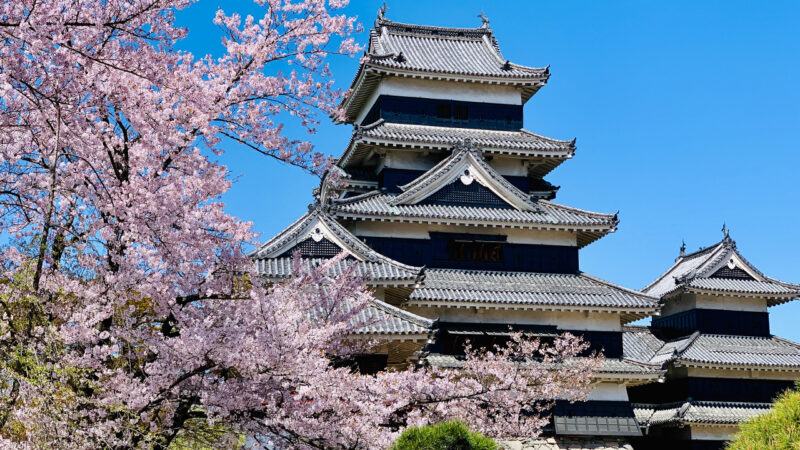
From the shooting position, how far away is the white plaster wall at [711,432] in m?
29.8

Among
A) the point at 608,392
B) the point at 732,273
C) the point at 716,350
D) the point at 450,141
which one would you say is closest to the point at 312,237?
the point at 450,141

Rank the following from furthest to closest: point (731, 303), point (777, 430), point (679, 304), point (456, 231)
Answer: point (679, 304) → point (731, 303) → point (456, 231) → point (777, 430)

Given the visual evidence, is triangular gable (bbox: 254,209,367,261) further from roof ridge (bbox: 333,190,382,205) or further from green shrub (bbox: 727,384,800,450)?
green shrub (bbox: 727,384,800,450)

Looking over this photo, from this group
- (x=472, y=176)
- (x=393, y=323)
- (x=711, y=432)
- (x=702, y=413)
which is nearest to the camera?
(x=393, y=323)

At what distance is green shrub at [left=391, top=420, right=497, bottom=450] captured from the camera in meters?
12.3

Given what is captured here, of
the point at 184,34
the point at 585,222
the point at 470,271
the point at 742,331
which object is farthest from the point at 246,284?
the point at 742,331

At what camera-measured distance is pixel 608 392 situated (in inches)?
1056

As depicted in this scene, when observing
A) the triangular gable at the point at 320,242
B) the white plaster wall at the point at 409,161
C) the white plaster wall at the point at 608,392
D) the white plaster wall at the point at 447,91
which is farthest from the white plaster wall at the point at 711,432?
the triangular gable at the point at 320,242

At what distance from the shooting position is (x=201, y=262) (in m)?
9.53

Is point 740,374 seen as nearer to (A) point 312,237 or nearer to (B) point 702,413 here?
(B) point 702,413

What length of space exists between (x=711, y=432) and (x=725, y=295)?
5.74 meters

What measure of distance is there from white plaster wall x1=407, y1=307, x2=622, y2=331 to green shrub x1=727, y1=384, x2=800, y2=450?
14.2 meters

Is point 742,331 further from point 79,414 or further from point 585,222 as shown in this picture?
point 79,414

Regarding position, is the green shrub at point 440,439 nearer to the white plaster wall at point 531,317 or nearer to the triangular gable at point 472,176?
the white plaster wall at point 531,317
